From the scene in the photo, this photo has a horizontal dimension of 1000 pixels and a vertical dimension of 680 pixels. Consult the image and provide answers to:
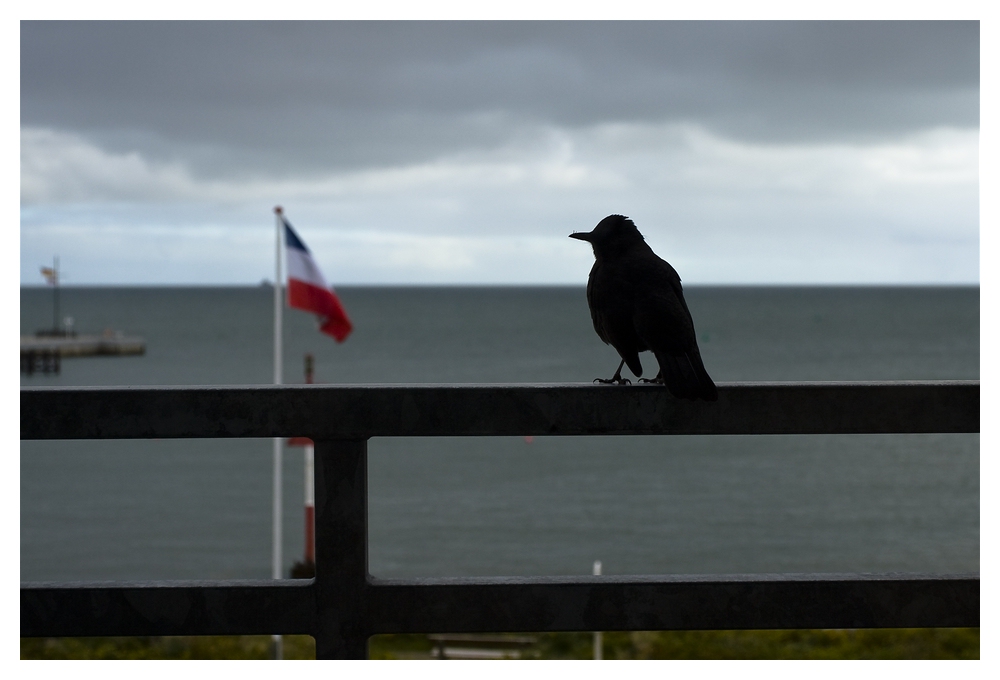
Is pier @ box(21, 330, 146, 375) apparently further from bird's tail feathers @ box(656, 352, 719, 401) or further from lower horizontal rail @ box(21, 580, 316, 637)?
bird's tail feathers @ box(656, 352, 719, 401)

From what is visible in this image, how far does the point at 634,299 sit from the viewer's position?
2.65 meters

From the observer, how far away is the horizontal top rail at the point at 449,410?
6.23 ft

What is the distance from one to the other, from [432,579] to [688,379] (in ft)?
2.31

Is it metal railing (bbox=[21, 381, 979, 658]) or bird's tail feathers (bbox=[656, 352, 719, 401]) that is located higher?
bird's tail feathers (bbox=[656, 352, 719, 401])

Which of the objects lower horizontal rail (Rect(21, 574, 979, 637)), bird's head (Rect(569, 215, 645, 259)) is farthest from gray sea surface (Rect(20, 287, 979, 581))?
lower horizontal rail (Rect(21, 574, 979, 637))

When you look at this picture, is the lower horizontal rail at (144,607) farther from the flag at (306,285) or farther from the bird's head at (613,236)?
the flag at (306,285)

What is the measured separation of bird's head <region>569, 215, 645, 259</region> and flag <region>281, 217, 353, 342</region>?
38.2ft

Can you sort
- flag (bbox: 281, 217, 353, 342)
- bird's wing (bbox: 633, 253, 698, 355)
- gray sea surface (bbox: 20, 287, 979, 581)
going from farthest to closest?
gray sea surface (bbox: 20, 287, 979, 581) → flag (bbox: 281, 217, 353, 342) → bird's wing (bbox: 633, 253, 698, 355)

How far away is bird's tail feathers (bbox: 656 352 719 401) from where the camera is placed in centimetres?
195

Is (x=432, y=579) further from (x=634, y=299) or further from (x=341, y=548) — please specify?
(x=634, y=299)

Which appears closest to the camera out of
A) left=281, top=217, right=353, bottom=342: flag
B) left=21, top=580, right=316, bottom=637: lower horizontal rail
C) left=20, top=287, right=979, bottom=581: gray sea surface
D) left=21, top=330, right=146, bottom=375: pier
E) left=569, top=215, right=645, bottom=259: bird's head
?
left=21, top=580, right=316, bottom=637: lower horizontal rail

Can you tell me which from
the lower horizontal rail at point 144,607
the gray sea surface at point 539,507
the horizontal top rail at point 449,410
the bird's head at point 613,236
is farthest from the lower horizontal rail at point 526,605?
the gray sea surface at point 539,507

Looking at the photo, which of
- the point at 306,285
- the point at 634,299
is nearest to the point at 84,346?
the point at 306,285

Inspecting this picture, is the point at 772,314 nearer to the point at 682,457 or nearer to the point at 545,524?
the point at 682,457
